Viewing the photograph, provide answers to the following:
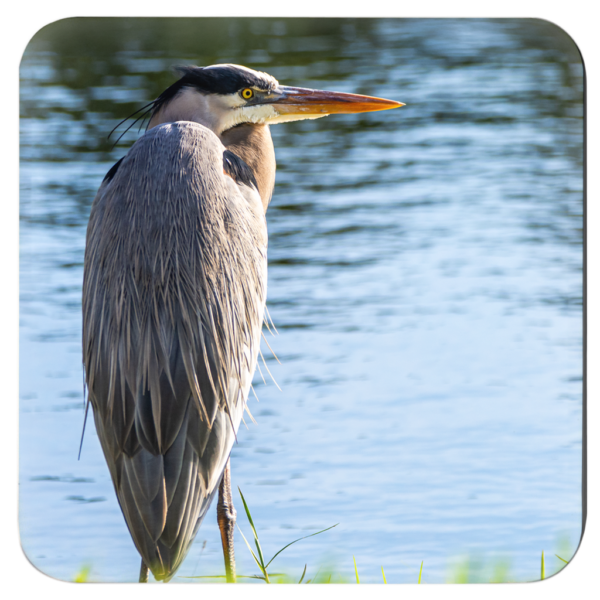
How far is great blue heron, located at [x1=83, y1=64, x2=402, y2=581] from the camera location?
1259 mm

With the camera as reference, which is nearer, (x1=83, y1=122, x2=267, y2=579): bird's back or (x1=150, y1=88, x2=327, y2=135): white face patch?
(x1=83, y1=122, x2=267, y2=579): bird's back

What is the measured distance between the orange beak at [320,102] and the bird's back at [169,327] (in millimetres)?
248

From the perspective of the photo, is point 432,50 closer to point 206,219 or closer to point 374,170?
point 374,170

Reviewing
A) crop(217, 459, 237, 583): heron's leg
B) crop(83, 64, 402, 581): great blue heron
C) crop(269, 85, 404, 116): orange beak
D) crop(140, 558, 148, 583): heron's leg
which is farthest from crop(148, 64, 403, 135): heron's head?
crop(140, 558, 148, 583): heron's leg

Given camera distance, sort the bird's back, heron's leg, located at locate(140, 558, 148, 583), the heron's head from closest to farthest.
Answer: the bird's back
heron's leg, located at locate(140, 558, 148, 583)
the heron's head

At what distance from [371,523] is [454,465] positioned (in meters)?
0.22

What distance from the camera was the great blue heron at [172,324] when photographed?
1.26 m

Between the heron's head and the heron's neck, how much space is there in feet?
0.06

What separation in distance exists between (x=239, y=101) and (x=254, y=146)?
0.35 ft

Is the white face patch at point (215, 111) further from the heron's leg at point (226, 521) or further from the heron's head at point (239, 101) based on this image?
the heron's leg at point (226, 521)

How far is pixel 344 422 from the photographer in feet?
5.19

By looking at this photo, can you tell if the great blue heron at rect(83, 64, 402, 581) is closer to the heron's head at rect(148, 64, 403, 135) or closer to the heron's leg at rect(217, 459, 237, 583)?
the heron's leg at rect(217, 459, 237, 583)

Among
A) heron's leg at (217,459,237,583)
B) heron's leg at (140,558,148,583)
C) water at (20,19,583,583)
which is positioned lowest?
heron's leg at (140,558,148,583)

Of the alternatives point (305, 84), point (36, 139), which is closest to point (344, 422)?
point (305, 84)
